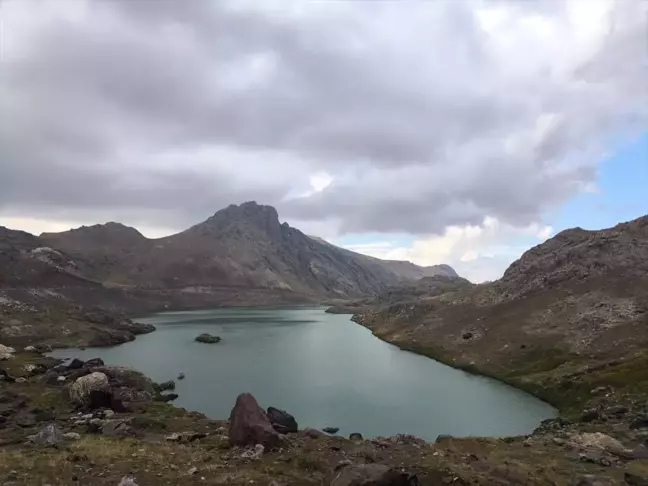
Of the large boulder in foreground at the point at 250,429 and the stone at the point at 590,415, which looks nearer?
the large boulder in foreground at the point at 250,429

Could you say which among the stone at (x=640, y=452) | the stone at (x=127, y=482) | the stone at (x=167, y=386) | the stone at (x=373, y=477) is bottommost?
the stone at (x=167, y=386)

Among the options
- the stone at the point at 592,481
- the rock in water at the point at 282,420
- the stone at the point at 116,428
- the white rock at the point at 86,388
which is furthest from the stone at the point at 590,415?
the white rock at the point at 86,388

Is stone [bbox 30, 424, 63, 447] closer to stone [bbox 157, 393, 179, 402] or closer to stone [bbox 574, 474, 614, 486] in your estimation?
stone [bbox 157, 393, 179, 402]

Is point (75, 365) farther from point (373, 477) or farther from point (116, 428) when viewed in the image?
point (373, 477)

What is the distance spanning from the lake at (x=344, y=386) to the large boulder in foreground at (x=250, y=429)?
86.4 ft

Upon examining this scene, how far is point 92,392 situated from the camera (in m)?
62.0

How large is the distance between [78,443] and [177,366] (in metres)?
79.9

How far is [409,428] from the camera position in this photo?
67.4 meters

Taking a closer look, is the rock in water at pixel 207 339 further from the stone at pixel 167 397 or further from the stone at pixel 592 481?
the stone at pixel 592 481

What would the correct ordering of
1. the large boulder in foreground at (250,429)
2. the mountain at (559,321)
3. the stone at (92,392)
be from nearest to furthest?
1. the large boulder in foreground at (250,429)
2. the stone at (92,392)
3. the mountain at (559,321)

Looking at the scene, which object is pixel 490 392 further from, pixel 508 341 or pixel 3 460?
pixel 3 460

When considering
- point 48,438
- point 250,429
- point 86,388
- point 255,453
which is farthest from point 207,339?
point 255,453

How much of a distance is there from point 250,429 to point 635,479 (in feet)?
90.1

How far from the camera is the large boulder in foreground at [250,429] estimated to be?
39906 millimetres
